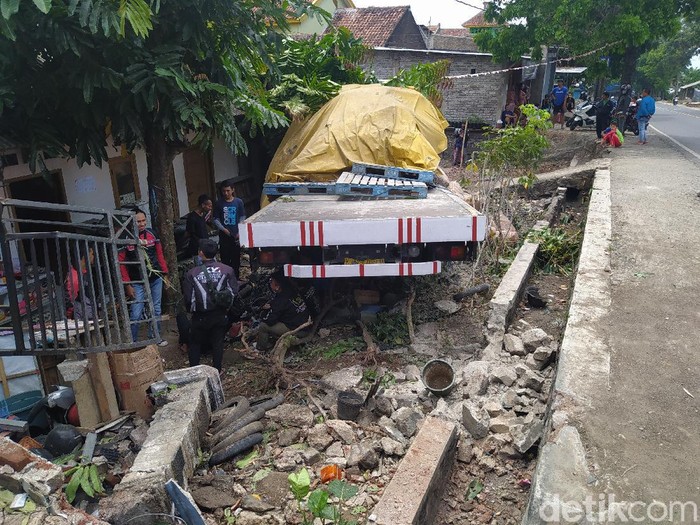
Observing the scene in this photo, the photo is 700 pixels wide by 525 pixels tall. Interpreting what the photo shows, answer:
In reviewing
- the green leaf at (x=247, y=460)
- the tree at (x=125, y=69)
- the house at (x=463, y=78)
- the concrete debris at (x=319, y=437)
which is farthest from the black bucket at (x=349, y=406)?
the house at (x=463, y=78)

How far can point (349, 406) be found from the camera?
4.31 meters

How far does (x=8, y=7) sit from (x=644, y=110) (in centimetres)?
1462

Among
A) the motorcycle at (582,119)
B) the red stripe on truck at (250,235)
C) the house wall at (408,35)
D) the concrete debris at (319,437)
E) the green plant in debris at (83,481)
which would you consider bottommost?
the concrete debris at (319,437)

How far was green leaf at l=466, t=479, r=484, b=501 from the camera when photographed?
141 inches

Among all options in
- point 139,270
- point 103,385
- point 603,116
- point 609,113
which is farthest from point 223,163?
point 609,113

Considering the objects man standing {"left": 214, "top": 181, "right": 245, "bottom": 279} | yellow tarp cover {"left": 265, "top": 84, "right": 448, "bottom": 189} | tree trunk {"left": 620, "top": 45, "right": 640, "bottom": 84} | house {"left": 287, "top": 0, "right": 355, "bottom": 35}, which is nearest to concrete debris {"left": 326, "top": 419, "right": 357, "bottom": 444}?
yellow tarp cover {"left": 265, "top": 84, "right": 448, "bottom": 189}

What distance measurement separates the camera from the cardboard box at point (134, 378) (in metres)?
4.26

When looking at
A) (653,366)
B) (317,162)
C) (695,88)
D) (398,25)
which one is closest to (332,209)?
(317,162)

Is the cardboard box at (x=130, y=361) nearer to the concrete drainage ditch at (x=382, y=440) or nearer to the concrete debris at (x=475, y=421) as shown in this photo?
the concrete drainage ditch at (x=382, y=440)

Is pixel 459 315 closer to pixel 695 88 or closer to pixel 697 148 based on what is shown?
pixel 697 148

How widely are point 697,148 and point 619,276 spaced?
458 inches

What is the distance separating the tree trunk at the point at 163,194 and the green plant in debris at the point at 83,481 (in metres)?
3.07

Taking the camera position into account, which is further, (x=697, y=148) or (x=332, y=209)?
(x=697, y=148)

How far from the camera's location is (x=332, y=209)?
18.9 ft
